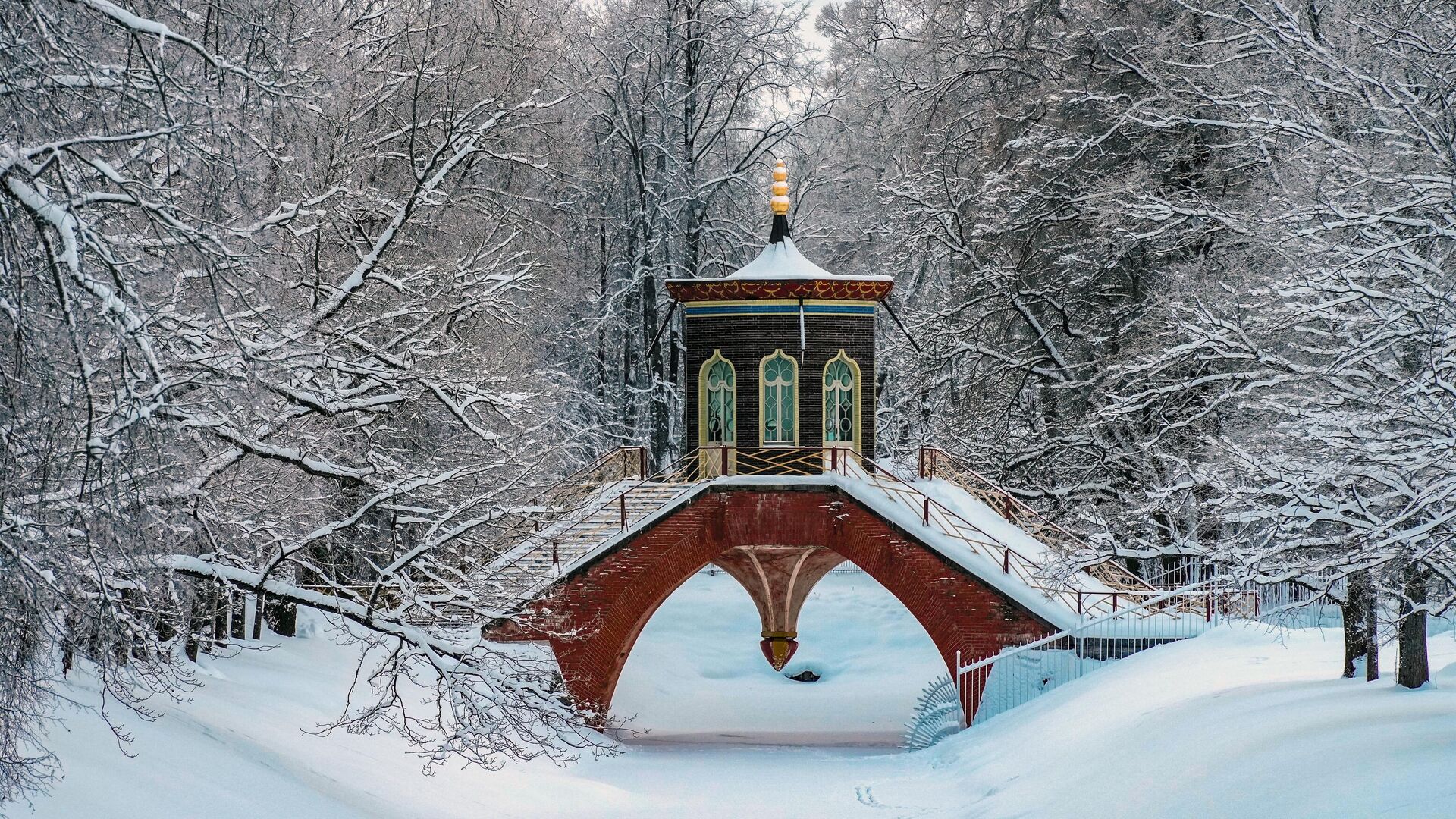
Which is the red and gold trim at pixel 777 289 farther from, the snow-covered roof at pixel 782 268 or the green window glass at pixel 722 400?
the green window glass at pixel 722 400

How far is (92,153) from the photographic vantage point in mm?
10289

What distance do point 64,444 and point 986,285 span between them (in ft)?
70.8

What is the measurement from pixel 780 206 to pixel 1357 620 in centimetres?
1464

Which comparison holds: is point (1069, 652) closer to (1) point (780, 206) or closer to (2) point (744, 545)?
(2) point (744, 545)

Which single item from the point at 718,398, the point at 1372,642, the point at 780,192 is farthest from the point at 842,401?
the point at 1372,642

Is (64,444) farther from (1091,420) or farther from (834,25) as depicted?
(834,25)

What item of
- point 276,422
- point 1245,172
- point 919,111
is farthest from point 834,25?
point 276,422

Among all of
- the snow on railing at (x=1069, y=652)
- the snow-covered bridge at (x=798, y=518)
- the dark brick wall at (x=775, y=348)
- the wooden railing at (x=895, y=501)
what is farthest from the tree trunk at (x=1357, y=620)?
the dark brick wall at (x=775, y=348)

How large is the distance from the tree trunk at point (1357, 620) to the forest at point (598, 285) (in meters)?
0.13

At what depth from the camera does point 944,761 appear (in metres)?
21.6

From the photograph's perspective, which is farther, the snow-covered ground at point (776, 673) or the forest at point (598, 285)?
the snow-covered ground at point (776, 673)

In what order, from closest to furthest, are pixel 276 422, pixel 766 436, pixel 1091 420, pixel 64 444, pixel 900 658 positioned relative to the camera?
1. pixel 64 444
2. pixel 276 422
3. pixel 1091 420
4. pixel 766 436
5. pixel 900 658

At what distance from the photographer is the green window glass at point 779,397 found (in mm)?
26938

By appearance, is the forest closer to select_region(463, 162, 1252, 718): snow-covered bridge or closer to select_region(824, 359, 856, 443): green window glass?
select_region(463, 162, 1252, 718): snow-covered bridge
